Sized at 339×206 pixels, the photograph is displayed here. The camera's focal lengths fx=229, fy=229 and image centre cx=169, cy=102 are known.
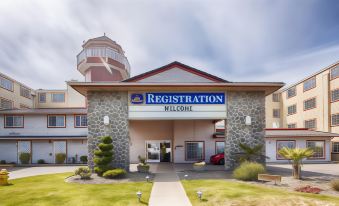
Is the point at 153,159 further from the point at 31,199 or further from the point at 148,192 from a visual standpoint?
the point at 31,199

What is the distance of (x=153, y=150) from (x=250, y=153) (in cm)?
1440

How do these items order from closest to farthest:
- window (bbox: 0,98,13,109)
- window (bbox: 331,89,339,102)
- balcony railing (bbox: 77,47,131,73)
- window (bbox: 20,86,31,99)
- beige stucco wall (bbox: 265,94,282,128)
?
1. window (bbox: 331,89,339,102)
2. window (bbox: 0,98,13,109)
3. balcony railing (bbox: 77,47,131,73)
4. window (bbox: 20,86,31,99)
5. beige stucco wall (bbox: 265,94,282,128)

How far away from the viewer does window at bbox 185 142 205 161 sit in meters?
29.6

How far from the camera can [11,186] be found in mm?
16031

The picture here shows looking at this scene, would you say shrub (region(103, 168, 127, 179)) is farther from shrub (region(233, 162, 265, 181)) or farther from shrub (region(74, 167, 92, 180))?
shrub (region(233, 162, 265, 181))

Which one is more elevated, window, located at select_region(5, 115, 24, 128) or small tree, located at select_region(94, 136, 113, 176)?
window, located at select_region(5, 115, 24, 128)

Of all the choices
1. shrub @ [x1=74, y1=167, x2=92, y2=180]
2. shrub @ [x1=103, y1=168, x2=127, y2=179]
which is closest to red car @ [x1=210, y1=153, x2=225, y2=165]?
shrub @ [x1=103, y1=168, x2=127, y2=179]

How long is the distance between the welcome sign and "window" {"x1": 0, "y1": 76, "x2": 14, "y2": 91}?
1177 inches

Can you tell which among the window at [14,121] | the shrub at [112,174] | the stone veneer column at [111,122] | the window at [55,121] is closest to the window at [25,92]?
the window at [14,121]

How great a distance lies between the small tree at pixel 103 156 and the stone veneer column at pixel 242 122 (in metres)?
10.3

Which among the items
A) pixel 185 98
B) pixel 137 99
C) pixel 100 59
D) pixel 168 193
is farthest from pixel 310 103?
pixel 168 193

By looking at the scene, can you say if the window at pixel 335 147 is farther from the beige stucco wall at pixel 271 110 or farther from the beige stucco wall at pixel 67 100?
the beige stucco wall at pixel 67 100

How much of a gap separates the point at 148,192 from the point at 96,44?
31.7 meters

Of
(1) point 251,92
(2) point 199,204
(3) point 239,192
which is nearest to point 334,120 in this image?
(1) point 251,92
